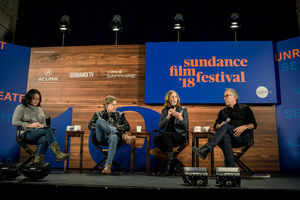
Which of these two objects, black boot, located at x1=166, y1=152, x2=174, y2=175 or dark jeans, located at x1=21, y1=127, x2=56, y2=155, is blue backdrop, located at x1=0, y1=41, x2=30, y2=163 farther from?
black boot, located at x1=166, y1=152, x2=174, y2=175

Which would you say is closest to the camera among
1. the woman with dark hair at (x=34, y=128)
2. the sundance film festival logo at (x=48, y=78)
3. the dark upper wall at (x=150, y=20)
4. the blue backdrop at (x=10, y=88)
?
the woman with dark hair at (x=34, y=128)

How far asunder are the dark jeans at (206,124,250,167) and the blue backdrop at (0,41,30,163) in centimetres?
349

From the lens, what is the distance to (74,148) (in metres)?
4.46

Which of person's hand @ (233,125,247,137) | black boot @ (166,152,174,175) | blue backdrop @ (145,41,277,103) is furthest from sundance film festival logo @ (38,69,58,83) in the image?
person's hand @ (233,125,247,137)

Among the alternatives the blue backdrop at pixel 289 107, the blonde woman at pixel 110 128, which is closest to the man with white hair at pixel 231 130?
the blonde woman at pixel 110 128

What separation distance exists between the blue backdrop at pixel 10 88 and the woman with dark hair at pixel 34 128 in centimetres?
124

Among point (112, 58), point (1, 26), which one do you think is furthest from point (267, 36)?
point (1, 26)

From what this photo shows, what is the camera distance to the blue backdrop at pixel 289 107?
405 centimetres

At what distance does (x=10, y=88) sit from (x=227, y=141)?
3848 mm

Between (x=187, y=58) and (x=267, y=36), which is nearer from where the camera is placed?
(x=187, y=58)

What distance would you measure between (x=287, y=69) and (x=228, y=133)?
6.72ft

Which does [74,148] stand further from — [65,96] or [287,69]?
[287,69]

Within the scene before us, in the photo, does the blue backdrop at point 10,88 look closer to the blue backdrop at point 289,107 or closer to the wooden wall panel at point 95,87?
the wooden wall panel at point 95,87

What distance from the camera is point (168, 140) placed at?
333 cm
